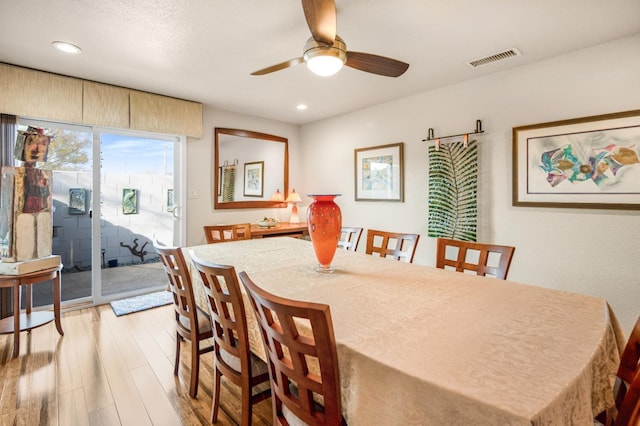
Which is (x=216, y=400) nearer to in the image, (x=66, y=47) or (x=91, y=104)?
(x=66, y=47)

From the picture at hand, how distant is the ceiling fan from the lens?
1531 mm

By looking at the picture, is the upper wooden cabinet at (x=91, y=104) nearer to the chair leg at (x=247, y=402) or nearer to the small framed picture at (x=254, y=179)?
the small framed picture at (x=254, y=179)

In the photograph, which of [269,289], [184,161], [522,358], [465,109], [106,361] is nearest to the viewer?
[522,358]

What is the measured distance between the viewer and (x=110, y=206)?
3.65 meters

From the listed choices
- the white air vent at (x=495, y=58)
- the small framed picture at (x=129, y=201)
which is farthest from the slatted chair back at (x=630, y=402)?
the small framed picture at (x=129, y=201)

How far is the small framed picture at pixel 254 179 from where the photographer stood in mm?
4543

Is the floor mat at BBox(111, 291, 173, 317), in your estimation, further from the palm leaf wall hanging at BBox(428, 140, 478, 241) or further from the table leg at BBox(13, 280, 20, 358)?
the palm leaf wall hanging at BBox(428, 140, 478, 241)

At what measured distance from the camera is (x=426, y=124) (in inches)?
137

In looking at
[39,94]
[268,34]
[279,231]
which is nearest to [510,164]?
[268,34]

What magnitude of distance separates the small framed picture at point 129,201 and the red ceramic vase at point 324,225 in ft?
10.1

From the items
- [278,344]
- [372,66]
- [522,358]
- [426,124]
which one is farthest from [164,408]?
[426,124]

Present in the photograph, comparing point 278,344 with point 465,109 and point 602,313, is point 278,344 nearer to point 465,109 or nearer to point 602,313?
point 602,313

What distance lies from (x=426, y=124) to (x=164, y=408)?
11.4 ft

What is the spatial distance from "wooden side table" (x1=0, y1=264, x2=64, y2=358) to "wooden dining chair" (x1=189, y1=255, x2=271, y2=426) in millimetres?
1917
